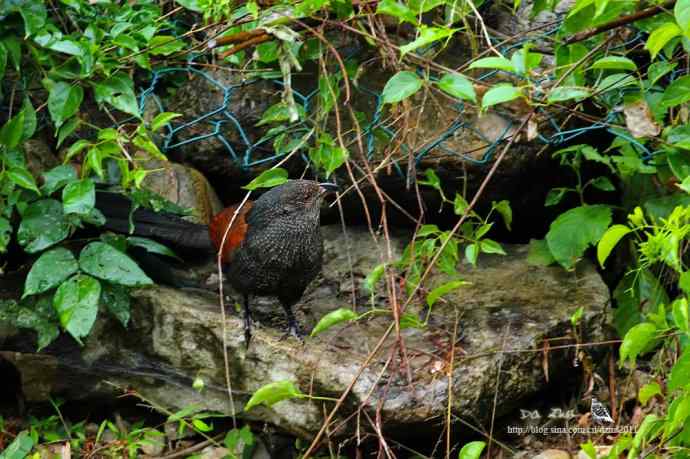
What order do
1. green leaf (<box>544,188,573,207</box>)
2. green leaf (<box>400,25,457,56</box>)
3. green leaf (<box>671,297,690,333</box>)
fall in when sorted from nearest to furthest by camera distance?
green leaf (<box>671,297,690,333</box>)
green leaf (<box>400,25,457,56</box>)
green leaf (<box>544,188,573,207</box>)

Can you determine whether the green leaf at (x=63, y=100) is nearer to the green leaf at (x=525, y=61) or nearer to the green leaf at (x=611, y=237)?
the green leaf at (x=525, y=61)

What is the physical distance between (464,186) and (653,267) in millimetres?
976

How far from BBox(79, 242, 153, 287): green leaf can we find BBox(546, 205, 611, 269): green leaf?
71.7 inches

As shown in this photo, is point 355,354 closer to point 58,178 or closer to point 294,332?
point 294,332

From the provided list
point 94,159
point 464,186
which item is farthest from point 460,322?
point 94,159

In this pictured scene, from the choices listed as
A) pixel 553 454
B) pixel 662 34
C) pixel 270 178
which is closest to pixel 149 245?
pixel 270 178

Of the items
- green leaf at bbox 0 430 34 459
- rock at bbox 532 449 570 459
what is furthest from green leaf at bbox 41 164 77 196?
rock at bbox 532 449 570 459

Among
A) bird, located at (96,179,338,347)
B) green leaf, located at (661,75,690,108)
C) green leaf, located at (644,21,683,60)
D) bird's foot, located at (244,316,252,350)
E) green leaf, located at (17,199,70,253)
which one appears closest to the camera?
green leaf, located at (644,21,683,60)

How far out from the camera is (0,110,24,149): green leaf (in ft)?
12.2

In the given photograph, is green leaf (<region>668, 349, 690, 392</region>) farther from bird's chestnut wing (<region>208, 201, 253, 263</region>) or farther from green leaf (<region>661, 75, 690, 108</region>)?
bird's chestnut wing (<region>208, 201, 253, 263</region>)

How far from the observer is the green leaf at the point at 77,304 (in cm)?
365

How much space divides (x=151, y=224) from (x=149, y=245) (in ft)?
0.87

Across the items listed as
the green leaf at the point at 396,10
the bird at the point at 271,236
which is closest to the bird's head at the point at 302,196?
the bird at the point at 271,236

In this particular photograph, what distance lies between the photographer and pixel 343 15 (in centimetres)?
385
